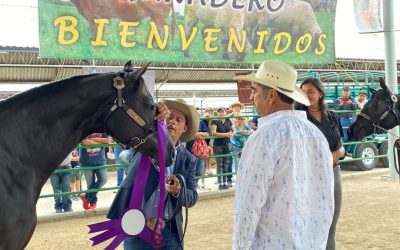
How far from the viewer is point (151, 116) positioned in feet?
8.25

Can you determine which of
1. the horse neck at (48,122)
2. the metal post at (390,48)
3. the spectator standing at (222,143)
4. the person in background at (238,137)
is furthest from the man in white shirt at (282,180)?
the metal post at (390,48)

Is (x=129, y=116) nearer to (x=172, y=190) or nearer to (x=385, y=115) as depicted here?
(x=172, y=190)

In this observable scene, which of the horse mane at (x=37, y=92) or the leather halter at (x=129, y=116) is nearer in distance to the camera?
the horse mane at (x=37, y=92)

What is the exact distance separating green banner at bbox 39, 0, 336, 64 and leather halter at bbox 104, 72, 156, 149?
454 cm

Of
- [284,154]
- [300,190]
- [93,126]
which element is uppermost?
[93,126]

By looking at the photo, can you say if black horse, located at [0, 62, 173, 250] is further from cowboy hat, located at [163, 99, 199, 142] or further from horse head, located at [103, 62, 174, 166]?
cowboy hat, located at [163, 99, 199, 142]

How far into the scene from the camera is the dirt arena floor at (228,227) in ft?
15.4

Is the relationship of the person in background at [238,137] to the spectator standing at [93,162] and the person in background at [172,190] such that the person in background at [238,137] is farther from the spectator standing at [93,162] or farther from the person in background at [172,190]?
the person in background at [172,190]

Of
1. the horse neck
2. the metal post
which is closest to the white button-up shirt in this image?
the horse neck

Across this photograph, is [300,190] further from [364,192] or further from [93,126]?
[364,192]

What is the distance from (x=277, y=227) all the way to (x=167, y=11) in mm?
6419

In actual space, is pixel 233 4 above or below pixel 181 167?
above

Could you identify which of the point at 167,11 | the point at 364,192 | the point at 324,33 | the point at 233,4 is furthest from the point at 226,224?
the point at 324,33

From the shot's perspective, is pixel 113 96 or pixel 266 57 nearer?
pixel 113 96
